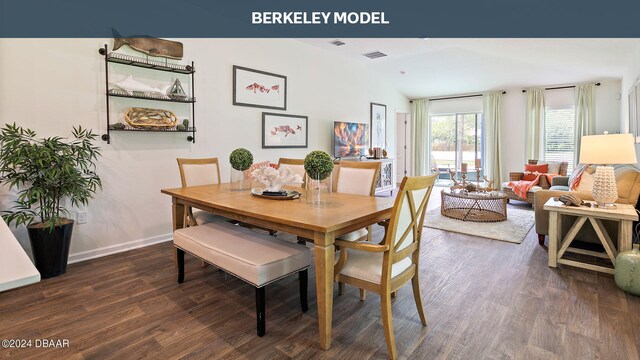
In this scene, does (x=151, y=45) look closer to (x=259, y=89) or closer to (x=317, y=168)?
(x=259, y=89)

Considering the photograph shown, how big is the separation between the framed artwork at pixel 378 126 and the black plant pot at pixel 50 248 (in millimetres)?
5882

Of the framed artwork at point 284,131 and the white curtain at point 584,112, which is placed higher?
the white curtain at point 584,112

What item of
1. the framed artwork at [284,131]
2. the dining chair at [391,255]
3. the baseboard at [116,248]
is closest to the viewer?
the dining chair at [391,255]

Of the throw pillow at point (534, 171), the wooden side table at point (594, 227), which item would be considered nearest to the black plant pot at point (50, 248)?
the wooden side table at point (594, 227)

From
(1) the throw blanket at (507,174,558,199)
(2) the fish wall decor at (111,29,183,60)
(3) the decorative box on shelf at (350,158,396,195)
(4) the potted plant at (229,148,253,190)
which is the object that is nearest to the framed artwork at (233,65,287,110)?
(2) the fish wall decor at (111,29,183,60)

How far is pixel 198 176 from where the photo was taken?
3246 mm

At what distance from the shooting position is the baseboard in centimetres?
322

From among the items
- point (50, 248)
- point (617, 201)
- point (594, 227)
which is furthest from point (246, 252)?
point (617, 201)

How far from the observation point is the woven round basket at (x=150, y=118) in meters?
3.41

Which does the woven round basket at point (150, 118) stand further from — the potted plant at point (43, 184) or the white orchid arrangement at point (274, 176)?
the white orchid arrangement at point (274, 176)

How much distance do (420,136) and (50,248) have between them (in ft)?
26.9

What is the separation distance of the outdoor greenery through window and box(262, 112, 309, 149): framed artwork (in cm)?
478
